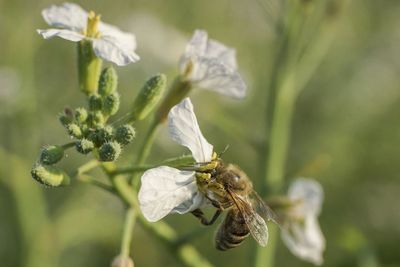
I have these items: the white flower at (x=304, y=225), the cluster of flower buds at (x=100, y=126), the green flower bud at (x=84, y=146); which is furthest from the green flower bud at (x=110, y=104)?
the white flower at (x=304, y=225)

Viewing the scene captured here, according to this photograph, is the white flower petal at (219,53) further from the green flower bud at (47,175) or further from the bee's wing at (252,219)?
the green flower bud at (47,175)

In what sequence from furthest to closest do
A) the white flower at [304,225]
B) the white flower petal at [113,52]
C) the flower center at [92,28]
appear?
1. the white flower at [304,225]
2. the flower center at [92,28]
3. the white flower petal at [113,52]

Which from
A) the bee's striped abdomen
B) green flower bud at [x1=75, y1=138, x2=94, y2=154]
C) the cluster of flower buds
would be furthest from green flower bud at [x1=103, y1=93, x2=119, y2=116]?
the bee's striped abdomen

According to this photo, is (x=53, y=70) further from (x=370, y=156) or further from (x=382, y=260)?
(x=382, y=260)

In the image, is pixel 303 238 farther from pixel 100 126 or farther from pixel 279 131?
pixel 100 126

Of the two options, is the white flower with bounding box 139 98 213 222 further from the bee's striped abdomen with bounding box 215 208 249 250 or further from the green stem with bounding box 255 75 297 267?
the green stem with bounding box 255 75 297 267

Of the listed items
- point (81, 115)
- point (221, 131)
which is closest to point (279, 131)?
point (81, 115)
